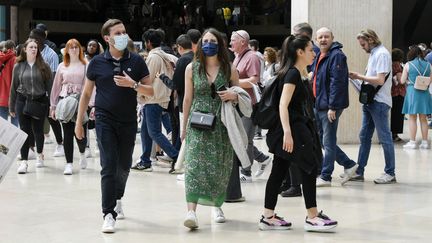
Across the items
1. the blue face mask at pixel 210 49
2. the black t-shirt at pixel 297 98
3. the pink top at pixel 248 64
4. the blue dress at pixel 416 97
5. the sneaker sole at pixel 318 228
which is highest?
the blue face mask at pixel 210 49

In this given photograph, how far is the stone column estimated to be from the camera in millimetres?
12594

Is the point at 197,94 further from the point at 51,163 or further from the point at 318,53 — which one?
the point at 51,163

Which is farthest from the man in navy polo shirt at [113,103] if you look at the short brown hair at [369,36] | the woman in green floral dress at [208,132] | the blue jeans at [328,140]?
the short brown hair at [369,36]

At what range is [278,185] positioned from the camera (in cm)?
654

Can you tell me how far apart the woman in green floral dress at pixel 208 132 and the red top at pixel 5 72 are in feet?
20.0

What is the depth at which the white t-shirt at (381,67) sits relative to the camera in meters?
8.79

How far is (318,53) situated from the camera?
28.7ft

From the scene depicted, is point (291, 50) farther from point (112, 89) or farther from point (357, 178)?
point (357, 178)

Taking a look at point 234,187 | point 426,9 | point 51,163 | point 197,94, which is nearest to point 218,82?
point 197,94

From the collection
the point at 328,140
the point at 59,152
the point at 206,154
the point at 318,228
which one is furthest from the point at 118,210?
the point at 59,152

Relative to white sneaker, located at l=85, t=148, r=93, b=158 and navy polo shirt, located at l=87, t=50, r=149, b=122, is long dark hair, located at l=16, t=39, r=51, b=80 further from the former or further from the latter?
navy polo shirt, located at l=87, t=50, r=149, b=122

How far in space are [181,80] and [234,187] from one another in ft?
4.84

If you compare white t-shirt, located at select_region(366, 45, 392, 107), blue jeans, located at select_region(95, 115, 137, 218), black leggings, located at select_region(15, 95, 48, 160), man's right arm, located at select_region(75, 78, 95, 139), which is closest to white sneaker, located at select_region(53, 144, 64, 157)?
black leggings, located at select_region(15, 95, 48, 160)

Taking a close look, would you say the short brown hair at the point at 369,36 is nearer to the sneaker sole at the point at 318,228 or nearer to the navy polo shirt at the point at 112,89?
the sneaker sole at the point at 318,228
